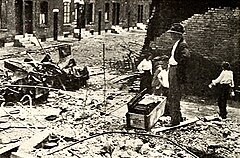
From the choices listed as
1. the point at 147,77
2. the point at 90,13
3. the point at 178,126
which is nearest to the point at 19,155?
the point at 178,126

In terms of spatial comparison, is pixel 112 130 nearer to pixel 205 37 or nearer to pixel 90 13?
pixel 205 37

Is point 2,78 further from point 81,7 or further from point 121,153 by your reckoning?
point 81,7

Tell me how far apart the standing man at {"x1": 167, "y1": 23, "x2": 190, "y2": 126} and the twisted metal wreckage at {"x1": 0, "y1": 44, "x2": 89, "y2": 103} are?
203 centimetres

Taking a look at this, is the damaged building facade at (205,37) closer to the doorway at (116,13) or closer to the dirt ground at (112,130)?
the dirt ground at (112,130)

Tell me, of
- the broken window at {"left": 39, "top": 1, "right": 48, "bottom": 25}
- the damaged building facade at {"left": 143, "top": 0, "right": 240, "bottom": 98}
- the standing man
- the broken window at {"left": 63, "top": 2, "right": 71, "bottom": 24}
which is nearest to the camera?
the standing man

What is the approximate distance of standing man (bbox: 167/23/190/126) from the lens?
5801mm

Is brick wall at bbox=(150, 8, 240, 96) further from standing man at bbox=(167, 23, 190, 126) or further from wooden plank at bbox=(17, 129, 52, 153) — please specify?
wooden plank at bbox=(17, 129, 52, 153)

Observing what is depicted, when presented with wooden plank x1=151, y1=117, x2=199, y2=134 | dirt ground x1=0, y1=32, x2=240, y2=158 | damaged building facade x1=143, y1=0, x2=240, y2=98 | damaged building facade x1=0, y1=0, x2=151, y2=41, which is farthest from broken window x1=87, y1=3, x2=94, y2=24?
wooden plank x1=151, y1=117, x2=199, y2=134

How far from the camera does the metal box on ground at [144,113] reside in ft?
17.6

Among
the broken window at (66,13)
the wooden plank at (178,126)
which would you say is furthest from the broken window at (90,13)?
the wooden plank at (178,126)

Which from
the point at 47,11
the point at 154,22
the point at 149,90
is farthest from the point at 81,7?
the point at 149,90

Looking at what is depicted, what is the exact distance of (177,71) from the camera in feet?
19.2

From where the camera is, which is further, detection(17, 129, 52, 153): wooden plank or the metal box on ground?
the metal box on ground

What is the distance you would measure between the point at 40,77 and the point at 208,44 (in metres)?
3.45
